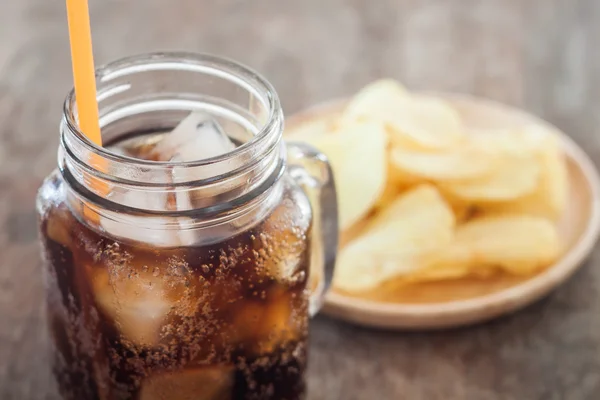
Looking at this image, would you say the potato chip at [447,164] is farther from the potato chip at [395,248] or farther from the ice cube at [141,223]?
the ice cube at [141,223]

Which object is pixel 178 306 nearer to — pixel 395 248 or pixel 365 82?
pixel 395 248

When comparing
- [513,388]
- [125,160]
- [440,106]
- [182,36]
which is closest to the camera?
[125,160]

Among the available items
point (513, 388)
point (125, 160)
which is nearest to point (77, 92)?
point (125, 160)

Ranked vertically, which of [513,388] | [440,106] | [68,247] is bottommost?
[513,388]

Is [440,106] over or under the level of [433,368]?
over

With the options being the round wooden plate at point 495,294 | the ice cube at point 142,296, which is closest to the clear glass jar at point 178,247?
the ice cube at point 142,296

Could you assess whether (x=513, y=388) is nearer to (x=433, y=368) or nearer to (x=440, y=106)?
(x=433, y=368)
